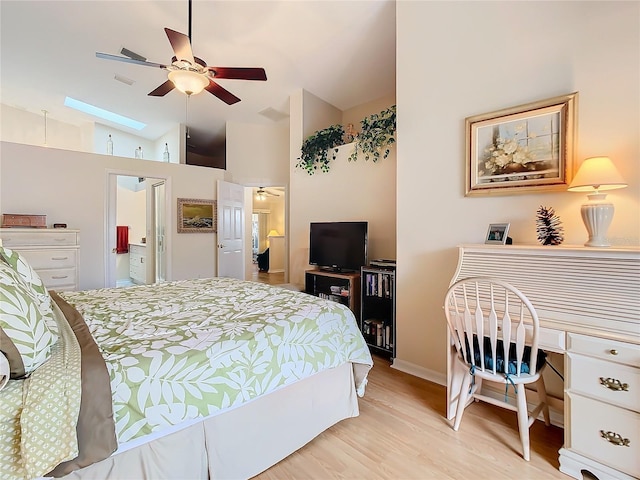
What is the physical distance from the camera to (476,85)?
225 centimetres

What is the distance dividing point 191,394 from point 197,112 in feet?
18.1

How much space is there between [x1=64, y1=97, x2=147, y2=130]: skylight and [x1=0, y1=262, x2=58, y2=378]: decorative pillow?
5864 mm

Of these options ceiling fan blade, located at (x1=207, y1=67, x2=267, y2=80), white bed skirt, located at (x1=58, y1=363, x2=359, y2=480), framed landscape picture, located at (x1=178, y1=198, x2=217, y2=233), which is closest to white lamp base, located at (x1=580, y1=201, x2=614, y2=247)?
white bed skirt, located at (x1=58, y1=363, x2=359, y2=480)

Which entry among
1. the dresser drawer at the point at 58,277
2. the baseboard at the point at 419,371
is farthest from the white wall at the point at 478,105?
the dresser drawer at the point at 58,277

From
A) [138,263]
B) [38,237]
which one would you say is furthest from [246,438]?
[138,263]

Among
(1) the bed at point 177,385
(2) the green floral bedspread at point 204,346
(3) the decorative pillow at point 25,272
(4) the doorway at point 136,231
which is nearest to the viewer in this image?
(1) the bed at point 177,385

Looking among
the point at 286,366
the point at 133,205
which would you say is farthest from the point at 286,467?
the point at 133,205

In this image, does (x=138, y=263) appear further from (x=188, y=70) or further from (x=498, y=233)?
(x=498, y=233)

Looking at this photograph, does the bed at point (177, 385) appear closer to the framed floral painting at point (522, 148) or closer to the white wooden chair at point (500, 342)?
the white wooden chair at point (500, 342)

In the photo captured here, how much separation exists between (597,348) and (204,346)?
181cm

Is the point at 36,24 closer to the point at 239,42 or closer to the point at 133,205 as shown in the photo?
the point at 239,42

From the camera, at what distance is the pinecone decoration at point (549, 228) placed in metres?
1.82

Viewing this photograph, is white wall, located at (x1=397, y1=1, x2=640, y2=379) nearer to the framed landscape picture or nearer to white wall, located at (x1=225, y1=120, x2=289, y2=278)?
white wall, located at (x1=225, y1=120, x2=289, y2=278)

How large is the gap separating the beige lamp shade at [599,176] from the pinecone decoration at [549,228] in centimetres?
25
